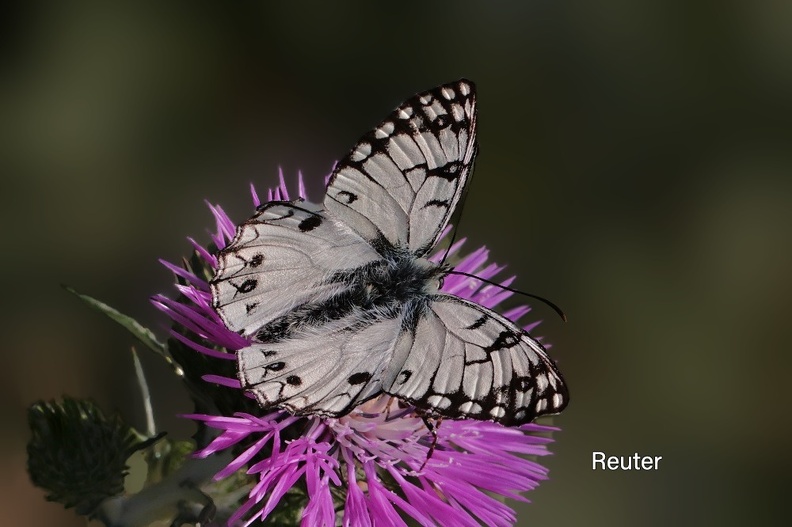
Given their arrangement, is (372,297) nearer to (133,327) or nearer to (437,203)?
(437,203)

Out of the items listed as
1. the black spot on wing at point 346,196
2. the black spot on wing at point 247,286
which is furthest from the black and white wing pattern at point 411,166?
the black spot on wing at point 247,286

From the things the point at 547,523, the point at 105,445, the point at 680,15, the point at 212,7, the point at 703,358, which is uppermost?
the point at 680,15

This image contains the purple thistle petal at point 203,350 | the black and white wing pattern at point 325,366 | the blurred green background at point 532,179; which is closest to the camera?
the black and white wing pattern at point 325,366

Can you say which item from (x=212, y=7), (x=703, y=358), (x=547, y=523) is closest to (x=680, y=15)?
(x=703, y=358)

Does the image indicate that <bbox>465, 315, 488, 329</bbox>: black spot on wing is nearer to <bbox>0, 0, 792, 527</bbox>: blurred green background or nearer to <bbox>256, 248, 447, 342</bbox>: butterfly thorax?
<bbox>256, 248, 447, 342</bbox>: butterfly thorax

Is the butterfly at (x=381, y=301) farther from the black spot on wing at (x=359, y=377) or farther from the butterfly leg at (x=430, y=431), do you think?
the butterfly leg at (x=430, y=431)

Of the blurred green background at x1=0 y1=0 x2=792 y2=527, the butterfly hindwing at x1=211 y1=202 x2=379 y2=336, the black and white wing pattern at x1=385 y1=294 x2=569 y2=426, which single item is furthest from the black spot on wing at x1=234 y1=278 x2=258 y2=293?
the blurred green background at x1=0 y1=0 x2=792 y2=527

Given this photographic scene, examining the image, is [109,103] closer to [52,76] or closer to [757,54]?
[52,76]
